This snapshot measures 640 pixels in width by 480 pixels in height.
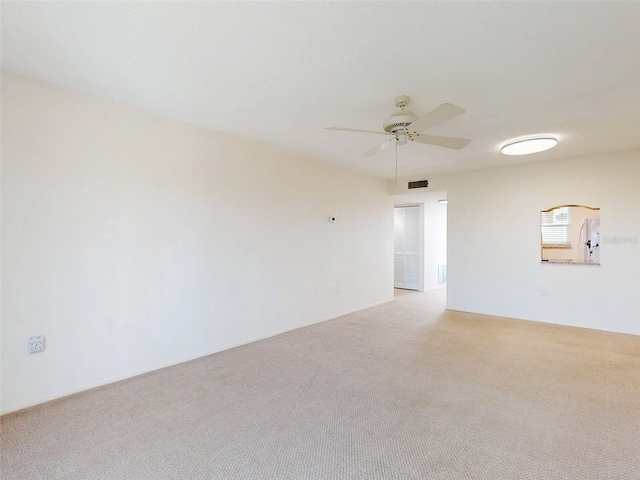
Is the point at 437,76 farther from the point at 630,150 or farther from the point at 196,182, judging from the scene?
the point at 630,150

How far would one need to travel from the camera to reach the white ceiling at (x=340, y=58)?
1672mm

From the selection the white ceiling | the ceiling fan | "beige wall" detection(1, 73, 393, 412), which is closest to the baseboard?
"beige wall" detection(1, 73, 393, 412)

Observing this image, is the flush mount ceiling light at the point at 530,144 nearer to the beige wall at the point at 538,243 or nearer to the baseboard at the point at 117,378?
the beige wall at the point at 538,243

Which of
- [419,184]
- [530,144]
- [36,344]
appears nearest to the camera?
[36,344]

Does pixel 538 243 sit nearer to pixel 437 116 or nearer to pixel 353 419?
pixel 437 116

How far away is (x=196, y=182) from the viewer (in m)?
3.32

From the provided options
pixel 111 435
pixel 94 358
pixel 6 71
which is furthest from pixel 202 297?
pixel 6 71

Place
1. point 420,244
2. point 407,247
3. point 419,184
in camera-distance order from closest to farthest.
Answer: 1. point 419,184
2. point 420,244
3. point 407,247

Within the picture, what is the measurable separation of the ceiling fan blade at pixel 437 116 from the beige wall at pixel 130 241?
2.13 m

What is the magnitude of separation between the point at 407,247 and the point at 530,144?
4239 millimetres

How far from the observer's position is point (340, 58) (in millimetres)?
2066

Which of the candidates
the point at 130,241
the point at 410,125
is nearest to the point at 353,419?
the point at 410,125

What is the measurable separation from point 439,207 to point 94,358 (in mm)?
7313

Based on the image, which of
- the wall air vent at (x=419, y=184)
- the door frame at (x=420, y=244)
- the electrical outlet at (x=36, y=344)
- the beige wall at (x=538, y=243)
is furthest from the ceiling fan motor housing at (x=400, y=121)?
the door frame at (x=420, y=244)
